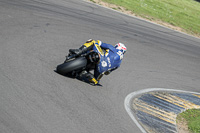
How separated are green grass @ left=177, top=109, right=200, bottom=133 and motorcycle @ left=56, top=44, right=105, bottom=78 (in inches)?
122

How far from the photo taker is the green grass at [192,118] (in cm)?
819

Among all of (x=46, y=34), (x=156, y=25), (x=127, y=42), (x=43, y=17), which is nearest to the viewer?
(x=46, y=34)

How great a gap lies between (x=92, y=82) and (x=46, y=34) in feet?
12.1

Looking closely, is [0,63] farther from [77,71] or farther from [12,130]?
[12,130]

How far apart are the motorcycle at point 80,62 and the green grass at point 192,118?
3.11 metres

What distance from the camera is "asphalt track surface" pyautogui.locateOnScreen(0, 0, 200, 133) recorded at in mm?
6168

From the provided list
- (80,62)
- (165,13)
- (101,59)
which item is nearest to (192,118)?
(101,59)

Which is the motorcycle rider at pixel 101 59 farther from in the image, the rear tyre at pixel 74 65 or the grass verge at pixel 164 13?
the grass verge at pixel 164 13

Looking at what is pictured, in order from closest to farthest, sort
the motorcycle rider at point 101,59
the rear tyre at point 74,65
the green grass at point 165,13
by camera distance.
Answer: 1. the rear tyre at point 74,65
2. the motorcycle rider at point 101,59
3. the green grass at point 165,13

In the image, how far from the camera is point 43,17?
12.8m

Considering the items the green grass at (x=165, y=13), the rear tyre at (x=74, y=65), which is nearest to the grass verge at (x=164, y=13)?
the green grass at (x=165, y=13)

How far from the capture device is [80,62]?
777 cm

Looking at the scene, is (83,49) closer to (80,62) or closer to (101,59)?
(80,62)

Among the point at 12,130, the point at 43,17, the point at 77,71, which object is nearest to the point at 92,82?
the point at 77,71
